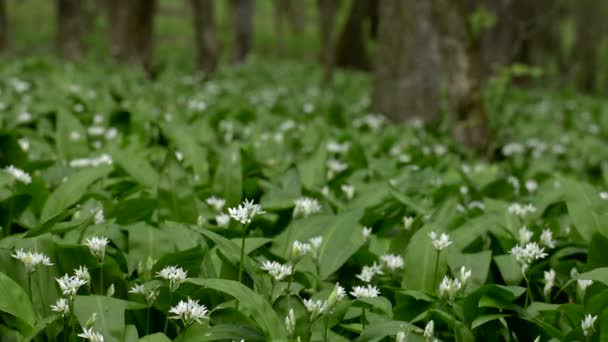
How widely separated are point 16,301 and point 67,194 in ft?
3.21

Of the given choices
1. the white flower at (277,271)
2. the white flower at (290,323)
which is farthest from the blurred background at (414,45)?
the white flower at (290,323)

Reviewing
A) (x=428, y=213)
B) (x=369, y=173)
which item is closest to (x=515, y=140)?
(x=369, y=173)

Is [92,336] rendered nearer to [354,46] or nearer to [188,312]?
[188,312]

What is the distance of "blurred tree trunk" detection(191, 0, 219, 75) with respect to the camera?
1152 cm

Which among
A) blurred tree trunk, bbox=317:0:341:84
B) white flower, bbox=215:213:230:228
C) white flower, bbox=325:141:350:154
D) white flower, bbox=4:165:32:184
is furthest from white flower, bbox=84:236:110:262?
blurred tree trunk, bbox=317:0:341:84

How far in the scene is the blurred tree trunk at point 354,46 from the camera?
18516mm

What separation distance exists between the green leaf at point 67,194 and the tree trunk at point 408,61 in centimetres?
547

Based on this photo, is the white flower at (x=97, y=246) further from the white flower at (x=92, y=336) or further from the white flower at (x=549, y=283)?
the white flower at (x=549, y=283)

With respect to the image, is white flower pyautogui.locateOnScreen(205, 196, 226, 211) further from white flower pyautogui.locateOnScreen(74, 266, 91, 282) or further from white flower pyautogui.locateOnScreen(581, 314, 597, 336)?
white flower pyautogui.locateOnScreen(581, 314, 597, 336)

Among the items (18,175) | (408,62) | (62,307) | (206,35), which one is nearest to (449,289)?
(62,307)

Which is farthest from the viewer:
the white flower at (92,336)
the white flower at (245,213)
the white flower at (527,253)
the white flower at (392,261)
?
the white flower at (392,261)

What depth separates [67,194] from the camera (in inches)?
115

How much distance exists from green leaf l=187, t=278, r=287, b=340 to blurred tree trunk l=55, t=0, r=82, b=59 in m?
11.0

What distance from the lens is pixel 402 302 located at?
2256 millimetres
